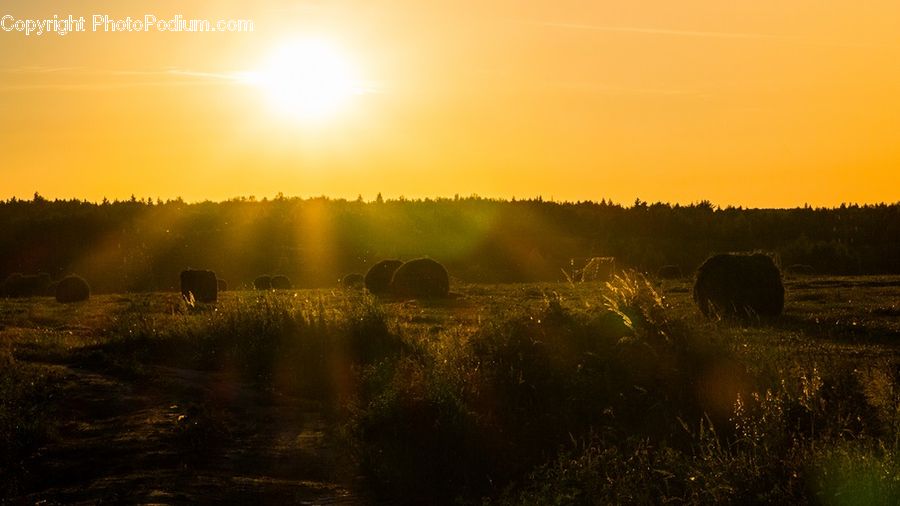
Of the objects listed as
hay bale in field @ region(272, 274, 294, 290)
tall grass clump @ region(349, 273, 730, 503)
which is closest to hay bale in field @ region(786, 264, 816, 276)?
hay bale in field @ region(272, 274, 294, 290)

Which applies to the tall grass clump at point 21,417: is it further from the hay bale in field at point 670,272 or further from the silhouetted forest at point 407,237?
the silhouetted forest at point 407,237

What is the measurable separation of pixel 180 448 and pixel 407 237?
238 feet

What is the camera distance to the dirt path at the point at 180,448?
1006 cm

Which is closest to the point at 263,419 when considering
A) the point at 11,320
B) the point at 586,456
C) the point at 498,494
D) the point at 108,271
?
the point at 498,494

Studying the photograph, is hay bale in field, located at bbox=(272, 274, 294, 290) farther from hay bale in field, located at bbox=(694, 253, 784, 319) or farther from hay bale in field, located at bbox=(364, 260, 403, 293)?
hay bale in field, located at bbox=(694, 253, 784, 319)

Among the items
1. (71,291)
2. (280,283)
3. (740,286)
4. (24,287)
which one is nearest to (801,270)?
(280,283)

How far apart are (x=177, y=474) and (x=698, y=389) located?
6.10m

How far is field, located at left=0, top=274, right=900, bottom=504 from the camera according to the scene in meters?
8.87

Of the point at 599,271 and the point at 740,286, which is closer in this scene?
the point at 740,286

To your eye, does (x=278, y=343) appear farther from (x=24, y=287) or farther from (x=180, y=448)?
(x=24, y=287)

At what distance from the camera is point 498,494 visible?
10430 mm

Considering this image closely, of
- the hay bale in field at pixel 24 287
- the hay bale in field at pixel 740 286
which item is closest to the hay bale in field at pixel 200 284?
the hay bale in field at pixel 24 287

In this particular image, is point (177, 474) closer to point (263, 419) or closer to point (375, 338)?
point (263, 419)

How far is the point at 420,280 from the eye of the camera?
38812 millimetres
